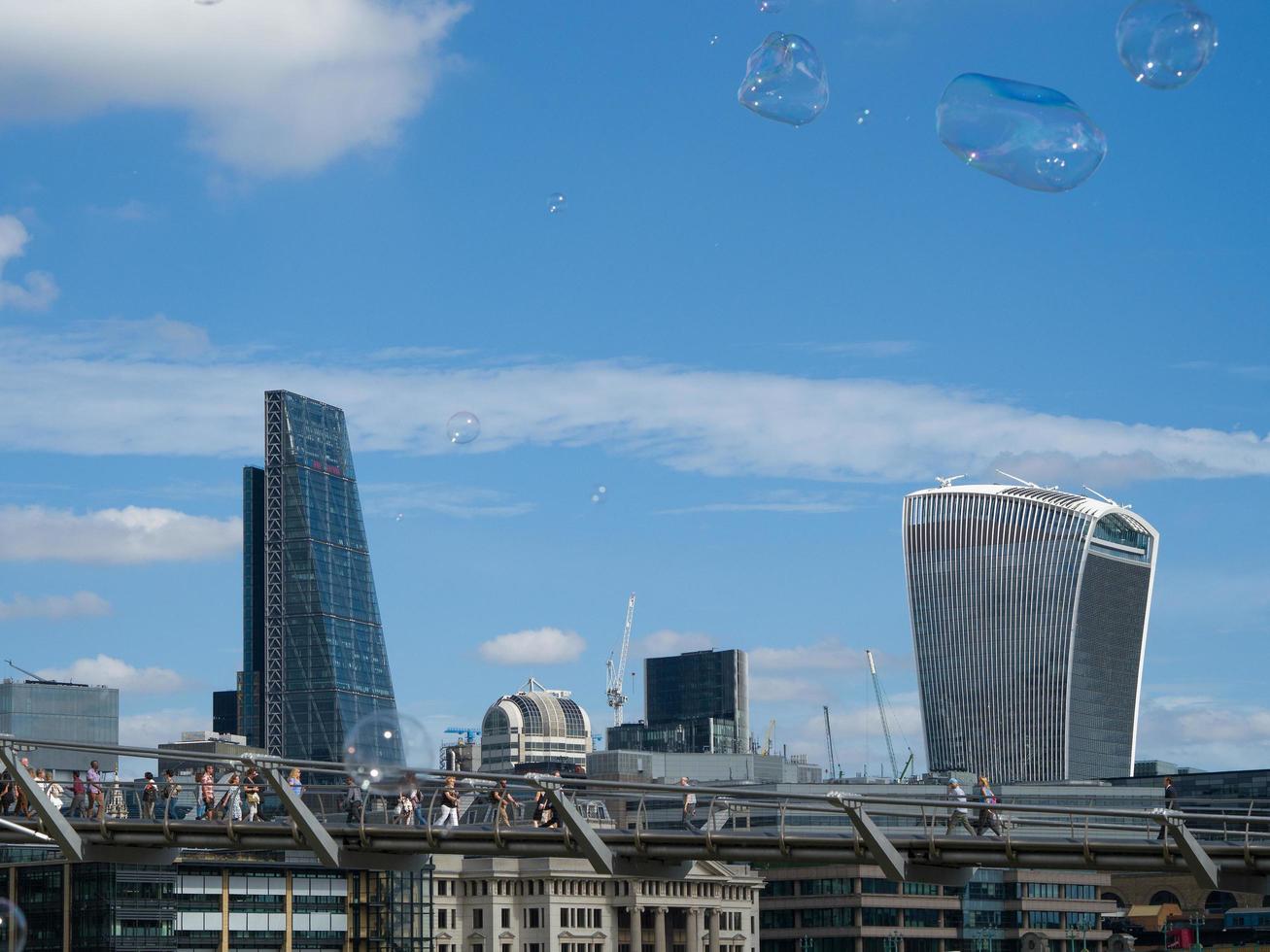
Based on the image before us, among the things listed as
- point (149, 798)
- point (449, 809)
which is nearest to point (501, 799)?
point (449, 809)

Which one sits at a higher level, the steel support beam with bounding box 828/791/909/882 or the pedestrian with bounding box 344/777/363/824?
the pedestrian with bounding box 344/777/363/824

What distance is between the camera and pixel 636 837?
50.4 metres

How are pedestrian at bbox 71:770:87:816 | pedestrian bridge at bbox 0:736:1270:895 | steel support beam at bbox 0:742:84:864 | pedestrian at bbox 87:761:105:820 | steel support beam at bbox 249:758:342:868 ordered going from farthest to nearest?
pedestrian at bbox 71:770:87:816, pedestrian at bbox 87:761:105:820, steel support beam at bbox 0:742:84:864, steel support beam at bbox 249:758:342:868, pedestrian bridge at bbox 0:736:1270:895

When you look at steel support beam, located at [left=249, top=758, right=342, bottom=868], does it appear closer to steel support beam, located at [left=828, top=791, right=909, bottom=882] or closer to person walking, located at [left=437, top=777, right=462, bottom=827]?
person walking, located at [left=437, top=777, right=462, bottom=827]

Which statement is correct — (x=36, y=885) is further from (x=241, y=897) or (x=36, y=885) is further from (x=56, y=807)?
(x=56, y=807)

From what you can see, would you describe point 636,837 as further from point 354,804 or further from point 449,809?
point 354,804

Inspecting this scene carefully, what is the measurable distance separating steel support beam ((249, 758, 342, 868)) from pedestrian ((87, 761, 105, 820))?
4832 millimetres

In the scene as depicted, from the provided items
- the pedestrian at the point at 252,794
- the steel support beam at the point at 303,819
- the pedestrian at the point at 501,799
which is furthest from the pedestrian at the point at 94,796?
the pedestrian at the point at 501,799

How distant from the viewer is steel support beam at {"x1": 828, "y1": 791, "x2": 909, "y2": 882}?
155 ft

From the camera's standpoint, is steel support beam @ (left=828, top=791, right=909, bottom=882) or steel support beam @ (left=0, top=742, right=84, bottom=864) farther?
steel support beam @ (left=0, top=742, right=84, bottom=864)

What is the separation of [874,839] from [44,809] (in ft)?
58.3

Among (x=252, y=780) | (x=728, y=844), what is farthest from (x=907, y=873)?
(x=252, y=780)

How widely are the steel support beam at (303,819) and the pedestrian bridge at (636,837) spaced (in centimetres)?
4

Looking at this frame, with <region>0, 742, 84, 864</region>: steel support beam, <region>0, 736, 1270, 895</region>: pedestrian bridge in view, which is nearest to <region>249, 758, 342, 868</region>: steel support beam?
<region>0, 736, 1270, 895</region>: pedestrian bridge
